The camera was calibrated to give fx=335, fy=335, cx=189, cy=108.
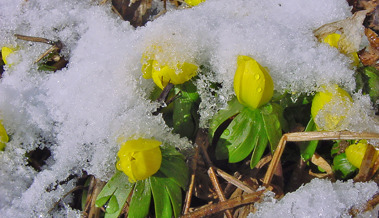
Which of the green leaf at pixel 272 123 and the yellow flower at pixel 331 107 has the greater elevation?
the yellow flower at pixel 331 107

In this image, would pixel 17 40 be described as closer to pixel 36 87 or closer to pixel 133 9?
pixel 36 87

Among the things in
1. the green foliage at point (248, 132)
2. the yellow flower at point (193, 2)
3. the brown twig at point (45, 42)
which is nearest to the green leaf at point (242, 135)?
the green foliage at point (248, 132)

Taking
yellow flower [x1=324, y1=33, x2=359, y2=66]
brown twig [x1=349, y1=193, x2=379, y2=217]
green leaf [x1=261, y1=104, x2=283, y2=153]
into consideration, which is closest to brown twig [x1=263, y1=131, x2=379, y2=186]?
green leaf [x1=261, y1=104, x2=283, y2=153]

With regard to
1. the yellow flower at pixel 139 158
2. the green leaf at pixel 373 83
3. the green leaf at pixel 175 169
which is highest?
the green leaf at pixel 373 83

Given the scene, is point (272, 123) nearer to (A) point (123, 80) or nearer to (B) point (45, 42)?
(A) point (123, 80)

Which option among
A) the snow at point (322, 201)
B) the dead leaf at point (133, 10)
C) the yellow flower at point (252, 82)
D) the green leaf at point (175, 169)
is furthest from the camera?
the dead leaf at point (133, 10)

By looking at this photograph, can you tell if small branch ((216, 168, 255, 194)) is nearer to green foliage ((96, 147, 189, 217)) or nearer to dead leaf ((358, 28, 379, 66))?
green foliage ((96, 147, 189, 217))

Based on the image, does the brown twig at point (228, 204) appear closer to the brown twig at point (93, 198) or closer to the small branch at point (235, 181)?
the small branch at point (235, 181)
